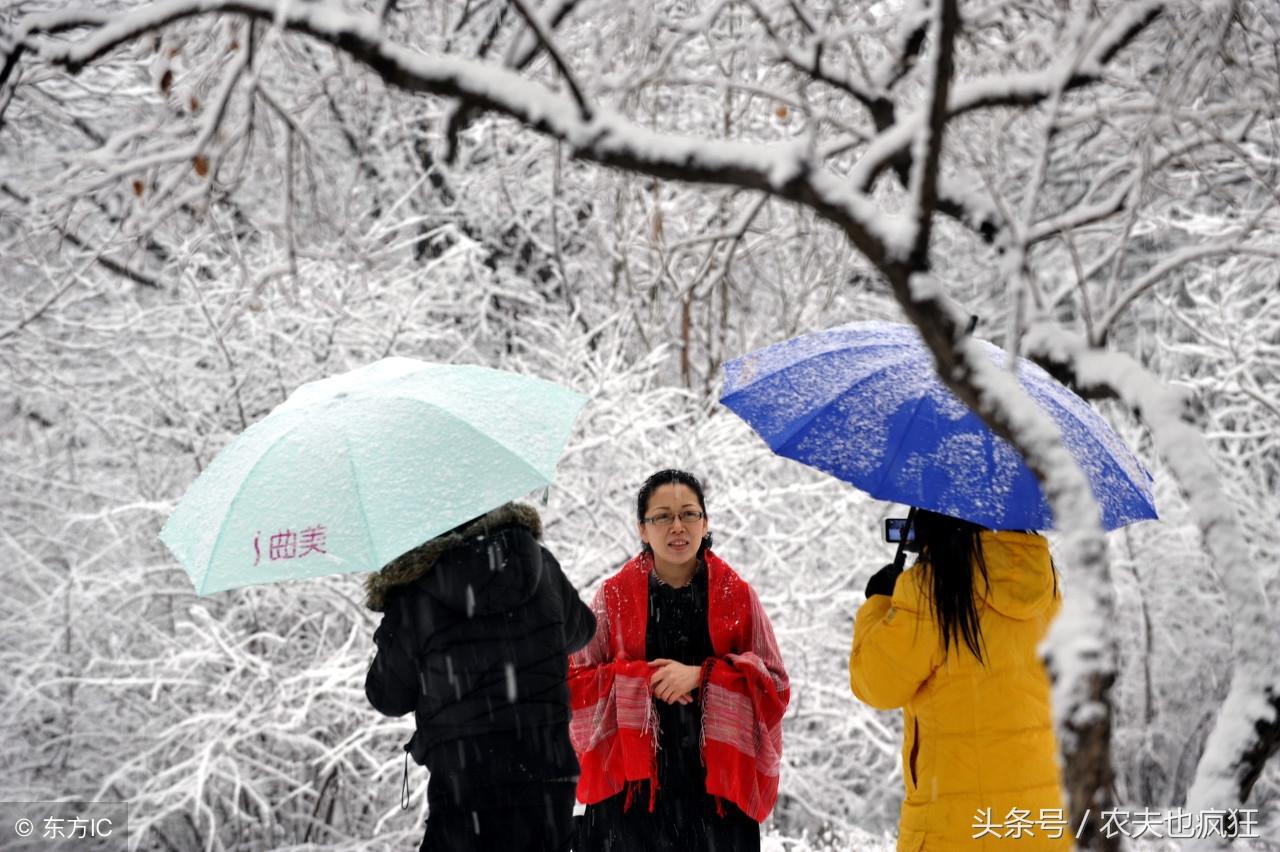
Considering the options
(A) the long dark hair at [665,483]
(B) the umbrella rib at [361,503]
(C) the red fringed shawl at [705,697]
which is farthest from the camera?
(A) the long dark hair at [665,483]

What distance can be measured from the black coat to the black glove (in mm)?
828

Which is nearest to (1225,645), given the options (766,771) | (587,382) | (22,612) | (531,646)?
(587,382)

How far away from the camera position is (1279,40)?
98.5 inches

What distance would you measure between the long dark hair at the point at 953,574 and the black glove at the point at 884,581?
0.42 ft

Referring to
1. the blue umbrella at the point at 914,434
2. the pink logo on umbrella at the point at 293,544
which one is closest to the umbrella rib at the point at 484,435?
the pink logo on umbrella at the point at 293,544

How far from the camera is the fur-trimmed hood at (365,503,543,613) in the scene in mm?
2850

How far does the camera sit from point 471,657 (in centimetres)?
284

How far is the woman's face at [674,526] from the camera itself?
10.9ft

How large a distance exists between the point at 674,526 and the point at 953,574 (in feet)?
2.68

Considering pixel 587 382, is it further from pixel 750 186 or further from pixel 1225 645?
pixel 1225 645

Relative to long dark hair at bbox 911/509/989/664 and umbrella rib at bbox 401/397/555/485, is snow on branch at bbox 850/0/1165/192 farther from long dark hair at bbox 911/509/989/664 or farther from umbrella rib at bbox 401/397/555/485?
umbrella rib at bbox 401/397/555/485

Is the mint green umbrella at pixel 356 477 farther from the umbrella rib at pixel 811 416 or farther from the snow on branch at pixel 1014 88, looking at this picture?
the snow on branch at pixel 1014 88

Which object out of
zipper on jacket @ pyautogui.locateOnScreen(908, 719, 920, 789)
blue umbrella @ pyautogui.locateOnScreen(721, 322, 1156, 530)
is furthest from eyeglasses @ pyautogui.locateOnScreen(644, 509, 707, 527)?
zipper on jacket @ pyautogui.locateOnScreen(908, 719, 920, 789)

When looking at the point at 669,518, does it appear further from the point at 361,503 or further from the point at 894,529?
the point at 361,503
